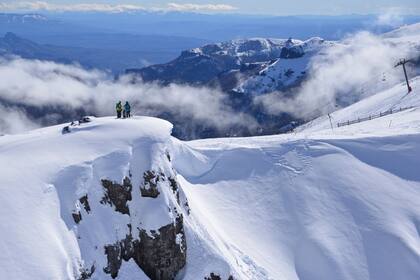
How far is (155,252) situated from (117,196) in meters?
4.24

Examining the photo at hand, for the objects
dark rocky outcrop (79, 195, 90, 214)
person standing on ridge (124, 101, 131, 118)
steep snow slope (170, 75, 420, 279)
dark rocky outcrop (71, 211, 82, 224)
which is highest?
person standing on ridge (124, 101, 131, 118)

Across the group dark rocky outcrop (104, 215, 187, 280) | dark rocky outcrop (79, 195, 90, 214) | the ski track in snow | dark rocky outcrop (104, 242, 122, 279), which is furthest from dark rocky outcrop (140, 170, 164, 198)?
dark rocky outcrop (104, 242, 122, 279)

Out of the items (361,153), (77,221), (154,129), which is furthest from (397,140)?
(77,221)

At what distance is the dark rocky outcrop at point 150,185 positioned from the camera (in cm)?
3331

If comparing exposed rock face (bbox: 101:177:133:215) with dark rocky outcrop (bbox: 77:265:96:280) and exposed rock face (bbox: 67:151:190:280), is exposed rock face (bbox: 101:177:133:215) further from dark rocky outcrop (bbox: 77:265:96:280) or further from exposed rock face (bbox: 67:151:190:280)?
dark rocky outcrop (bbox: 77:265:96:280)

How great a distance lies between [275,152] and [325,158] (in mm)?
4739

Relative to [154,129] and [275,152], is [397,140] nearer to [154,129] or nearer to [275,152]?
[275,152]

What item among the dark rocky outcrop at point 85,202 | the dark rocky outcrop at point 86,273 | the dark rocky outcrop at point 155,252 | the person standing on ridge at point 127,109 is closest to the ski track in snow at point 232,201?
the dark rocky outcrop at point 85,202

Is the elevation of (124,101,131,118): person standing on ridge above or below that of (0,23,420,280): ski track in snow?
above

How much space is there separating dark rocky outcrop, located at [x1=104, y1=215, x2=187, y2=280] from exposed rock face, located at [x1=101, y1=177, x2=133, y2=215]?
73.1 inches

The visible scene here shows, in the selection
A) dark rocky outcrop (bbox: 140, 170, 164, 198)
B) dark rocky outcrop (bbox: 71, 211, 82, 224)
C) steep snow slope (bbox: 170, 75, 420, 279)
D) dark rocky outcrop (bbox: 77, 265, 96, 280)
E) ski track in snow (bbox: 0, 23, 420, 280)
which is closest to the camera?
dark rocky outcrop (bbox: 77, 265, 96, 280)

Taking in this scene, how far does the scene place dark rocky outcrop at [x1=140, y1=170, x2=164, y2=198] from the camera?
3331 cm

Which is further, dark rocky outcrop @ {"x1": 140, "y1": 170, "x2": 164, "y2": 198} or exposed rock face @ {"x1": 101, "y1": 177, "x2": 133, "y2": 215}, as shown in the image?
dark rocky outcrop @ {"x1": 140, "y1": 170, "x2": 164, "y2": 198}

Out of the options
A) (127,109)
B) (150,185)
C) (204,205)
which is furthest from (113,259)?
(127,109)
